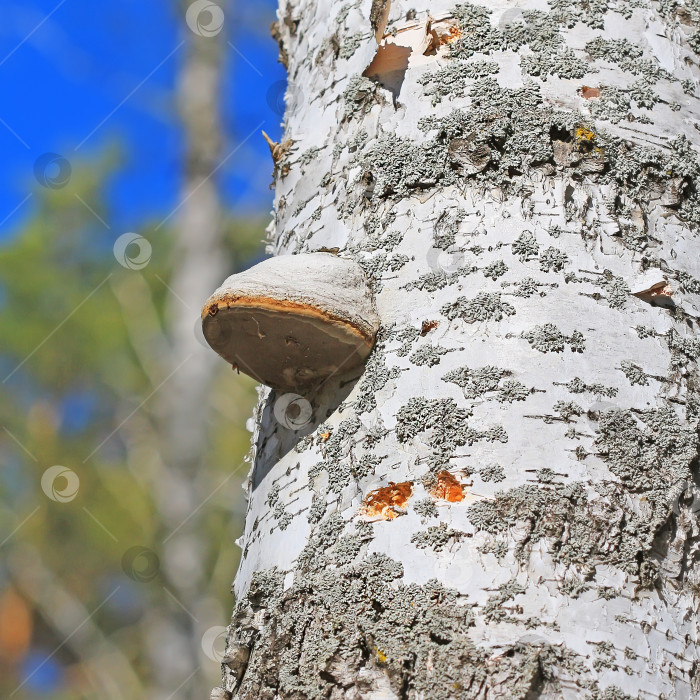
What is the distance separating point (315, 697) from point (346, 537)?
0.83 feet

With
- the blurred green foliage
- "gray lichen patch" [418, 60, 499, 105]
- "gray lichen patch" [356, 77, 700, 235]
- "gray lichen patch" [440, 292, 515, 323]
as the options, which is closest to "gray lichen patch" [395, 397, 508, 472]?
"gray lichen patch" [440, 292, 515, 323]

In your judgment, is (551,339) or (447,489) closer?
(447,489)

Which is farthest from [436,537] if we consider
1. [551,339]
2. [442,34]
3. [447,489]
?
[442,34]

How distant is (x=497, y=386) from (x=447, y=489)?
20cm

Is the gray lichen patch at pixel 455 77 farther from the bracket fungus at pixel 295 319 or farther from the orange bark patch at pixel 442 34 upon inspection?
the bracket fungus at pixel 295 319

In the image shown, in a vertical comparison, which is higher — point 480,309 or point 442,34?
point 442,34

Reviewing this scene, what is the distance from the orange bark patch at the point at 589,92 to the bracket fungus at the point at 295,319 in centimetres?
60

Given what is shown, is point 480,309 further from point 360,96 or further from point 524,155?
point 360,96

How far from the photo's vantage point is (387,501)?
56.2 inches

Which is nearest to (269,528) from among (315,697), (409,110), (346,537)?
(346,537)

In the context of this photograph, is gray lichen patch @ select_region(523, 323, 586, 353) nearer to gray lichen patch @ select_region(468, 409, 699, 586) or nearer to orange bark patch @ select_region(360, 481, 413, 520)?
gray lichen patch @ select_region(468, 409, 699, 586)

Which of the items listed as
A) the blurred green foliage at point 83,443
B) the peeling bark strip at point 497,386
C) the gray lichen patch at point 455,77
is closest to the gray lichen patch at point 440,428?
the peeling bark strip at point 497,386

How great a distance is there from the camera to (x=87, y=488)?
12.2 meters

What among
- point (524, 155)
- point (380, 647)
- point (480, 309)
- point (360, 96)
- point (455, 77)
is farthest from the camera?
point (360, 96)
